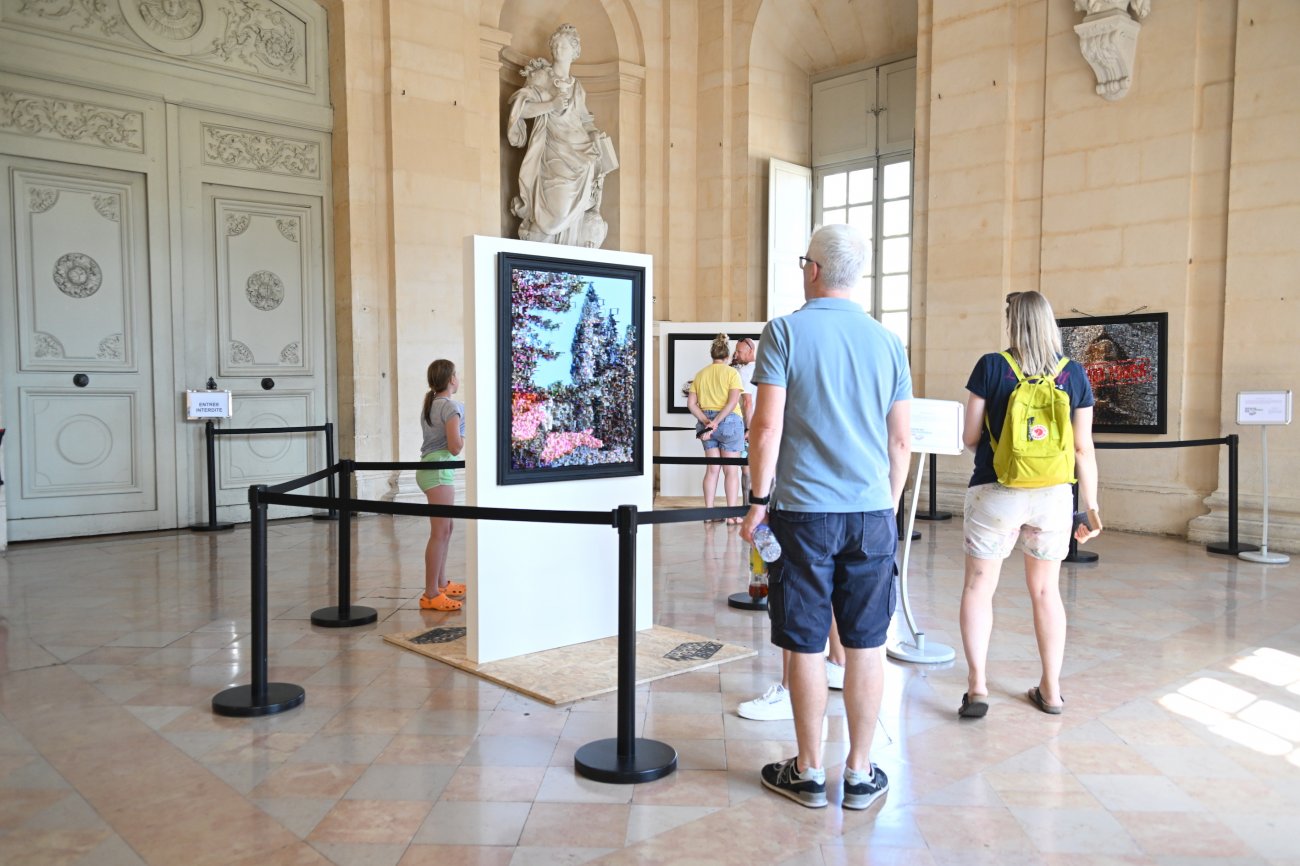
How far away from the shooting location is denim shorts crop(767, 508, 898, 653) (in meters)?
3.11

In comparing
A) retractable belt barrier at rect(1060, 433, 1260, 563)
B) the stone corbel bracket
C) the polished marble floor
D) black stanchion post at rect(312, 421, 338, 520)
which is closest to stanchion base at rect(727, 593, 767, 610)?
the polished marble floor

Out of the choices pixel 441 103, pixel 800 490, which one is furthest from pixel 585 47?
pixel 800 490

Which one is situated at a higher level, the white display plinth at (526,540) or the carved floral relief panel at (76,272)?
the carved floral relief panel at (76,272)

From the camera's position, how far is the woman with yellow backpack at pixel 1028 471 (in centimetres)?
393

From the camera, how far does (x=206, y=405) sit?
9.16 metres

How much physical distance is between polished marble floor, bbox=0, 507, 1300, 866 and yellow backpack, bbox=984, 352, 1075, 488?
1062 mm

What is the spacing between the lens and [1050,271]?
948 centimetres

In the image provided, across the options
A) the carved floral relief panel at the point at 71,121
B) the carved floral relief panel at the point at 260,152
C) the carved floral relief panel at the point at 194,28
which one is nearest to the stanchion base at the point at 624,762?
the carved floral relief panel at the point at 71,121

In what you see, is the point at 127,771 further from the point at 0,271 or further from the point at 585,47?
the point at 585,47

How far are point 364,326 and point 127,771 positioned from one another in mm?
7118

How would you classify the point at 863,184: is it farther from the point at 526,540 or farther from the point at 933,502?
the point at 526,540

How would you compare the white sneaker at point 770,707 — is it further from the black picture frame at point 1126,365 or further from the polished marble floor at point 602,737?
the black picture frame at point 1126,365

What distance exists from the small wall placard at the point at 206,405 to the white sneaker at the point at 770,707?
6.85 meters

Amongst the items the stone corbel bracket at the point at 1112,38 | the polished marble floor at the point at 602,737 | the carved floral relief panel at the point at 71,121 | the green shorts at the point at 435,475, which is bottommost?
the polished marble floor at the point at 602,737
